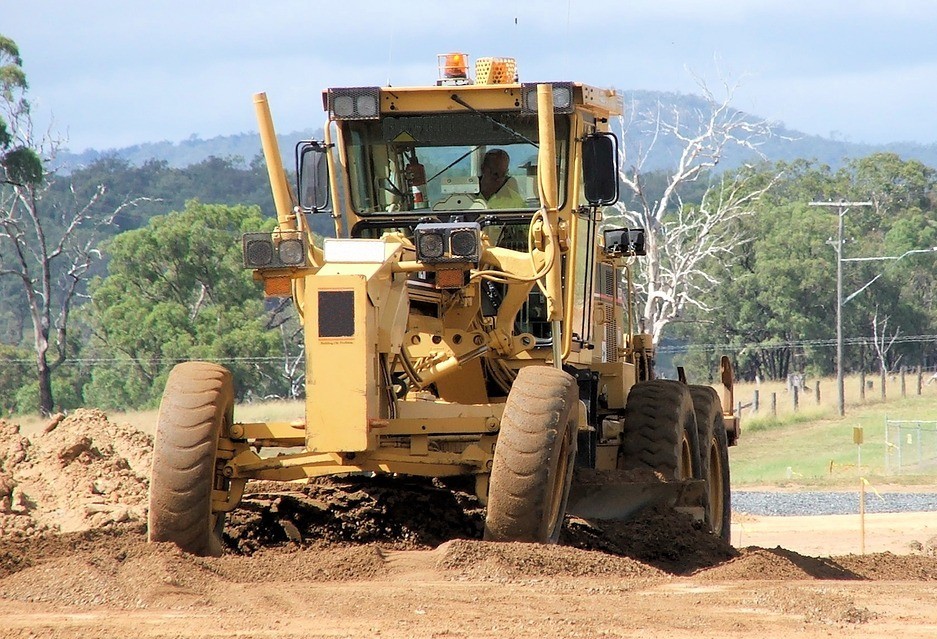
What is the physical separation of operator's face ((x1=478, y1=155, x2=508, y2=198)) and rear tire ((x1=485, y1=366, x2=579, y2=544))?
7.46 feet

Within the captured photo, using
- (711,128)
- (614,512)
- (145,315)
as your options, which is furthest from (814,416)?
(614,512)

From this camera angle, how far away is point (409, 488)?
1132 cm

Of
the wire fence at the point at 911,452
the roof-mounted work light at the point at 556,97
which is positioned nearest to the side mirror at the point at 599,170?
the roof-mounted work light at the point at 556,97

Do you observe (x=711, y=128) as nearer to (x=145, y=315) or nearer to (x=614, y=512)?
(x=145, y=315)

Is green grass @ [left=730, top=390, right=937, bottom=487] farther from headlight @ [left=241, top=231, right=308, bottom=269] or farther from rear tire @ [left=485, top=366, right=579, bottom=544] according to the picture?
headlight @ [left=241, top=231, right=308, bottom=269]

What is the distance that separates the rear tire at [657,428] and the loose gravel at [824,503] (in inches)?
559

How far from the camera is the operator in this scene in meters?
11.6

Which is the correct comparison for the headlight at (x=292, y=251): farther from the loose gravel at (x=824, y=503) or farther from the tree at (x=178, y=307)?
the tree at (x=178, y=307)

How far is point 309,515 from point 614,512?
223 centimetres

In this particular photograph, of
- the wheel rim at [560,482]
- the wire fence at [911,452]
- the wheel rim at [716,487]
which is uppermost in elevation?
the wheel rim at [560,482]

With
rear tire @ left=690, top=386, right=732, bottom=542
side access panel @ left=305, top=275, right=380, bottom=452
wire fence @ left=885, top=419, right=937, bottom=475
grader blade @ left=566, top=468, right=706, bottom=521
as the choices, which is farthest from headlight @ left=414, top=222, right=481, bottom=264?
wire fence @ left=885, top=419, right=937, bottom=475

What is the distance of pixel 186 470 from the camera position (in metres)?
9.71

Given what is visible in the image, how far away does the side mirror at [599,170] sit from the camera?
1117 centimetres

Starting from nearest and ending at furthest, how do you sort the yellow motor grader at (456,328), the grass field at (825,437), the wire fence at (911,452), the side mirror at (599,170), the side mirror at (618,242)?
the yellow motor grader at (456,328) → the side mirror at (599,170) → the side mirror at (618,242) → the wire fence at (911,452) → the grass field at (825,437)
